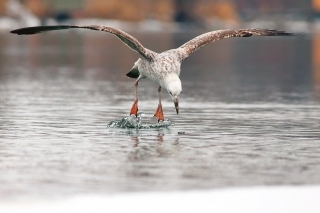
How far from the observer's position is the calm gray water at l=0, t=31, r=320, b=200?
11031mm

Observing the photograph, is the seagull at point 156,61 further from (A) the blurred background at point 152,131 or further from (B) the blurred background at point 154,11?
(B) the blurred background at point 154,11

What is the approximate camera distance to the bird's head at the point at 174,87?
14.7 m

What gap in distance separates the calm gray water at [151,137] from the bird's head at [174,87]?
529 mm

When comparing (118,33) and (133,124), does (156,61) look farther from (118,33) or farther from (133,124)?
(133,124)

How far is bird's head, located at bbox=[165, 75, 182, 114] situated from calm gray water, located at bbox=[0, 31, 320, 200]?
53cm

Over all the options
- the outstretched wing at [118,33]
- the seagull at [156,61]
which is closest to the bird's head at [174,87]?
the seagull at [156,61]

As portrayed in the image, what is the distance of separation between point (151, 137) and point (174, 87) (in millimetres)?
819

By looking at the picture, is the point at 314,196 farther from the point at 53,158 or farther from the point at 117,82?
the point at 117,82

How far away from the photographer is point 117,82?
25844 millimetres

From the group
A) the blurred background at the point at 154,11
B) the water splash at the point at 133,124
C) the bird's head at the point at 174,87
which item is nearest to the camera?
the bird's head at the point at 174,87

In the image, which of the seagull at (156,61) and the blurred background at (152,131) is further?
the seagull at (156,61)

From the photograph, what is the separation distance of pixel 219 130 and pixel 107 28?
2.30 m

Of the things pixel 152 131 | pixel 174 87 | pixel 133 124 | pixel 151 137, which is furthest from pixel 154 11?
pixel 151 137

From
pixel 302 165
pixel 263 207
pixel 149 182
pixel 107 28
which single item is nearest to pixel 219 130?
pixel 107 28
